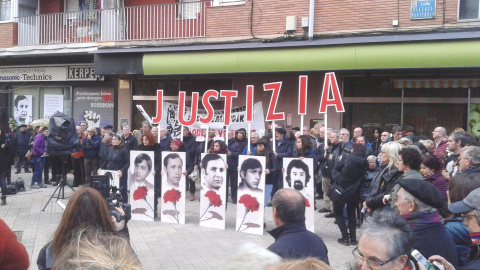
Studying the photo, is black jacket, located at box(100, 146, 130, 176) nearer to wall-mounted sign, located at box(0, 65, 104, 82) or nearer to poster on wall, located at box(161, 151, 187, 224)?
poster on wall, located at box(161, 151, 187, 224)

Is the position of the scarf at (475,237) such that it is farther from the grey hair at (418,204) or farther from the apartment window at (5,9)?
the apartment window at (5,9)

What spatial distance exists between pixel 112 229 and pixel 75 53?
15.6 meters

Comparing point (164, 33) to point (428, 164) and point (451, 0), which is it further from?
point (428, 164)

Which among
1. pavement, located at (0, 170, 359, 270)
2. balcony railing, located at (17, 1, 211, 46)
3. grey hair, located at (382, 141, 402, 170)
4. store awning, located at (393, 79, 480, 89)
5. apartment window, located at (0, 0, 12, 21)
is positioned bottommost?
pavement, located at (0, 170, 359, 270)

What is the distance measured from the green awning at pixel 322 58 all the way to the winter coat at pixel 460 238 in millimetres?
8331

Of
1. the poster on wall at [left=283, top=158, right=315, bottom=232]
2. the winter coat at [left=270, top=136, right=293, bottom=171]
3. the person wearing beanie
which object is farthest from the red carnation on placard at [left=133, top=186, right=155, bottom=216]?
the person wearing beanie

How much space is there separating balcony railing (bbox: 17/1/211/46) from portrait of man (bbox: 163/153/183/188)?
23.1 ft

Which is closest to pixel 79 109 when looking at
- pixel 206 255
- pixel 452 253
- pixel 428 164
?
pixel 206 255

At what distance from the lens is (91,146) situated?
1358cm

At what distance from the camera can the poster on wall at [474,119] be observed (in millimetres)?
12328

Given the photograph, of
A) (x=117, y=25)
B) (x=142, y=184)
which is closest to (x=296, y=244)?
(x=142, y=184)

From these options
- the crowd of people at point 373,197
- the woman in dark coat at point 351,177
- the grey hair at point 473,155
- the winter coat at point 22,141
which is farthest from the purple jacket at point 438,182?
the winter coat at point 22,141

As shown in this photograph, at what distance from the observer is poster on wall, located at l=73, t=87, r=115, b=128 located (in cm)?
1872

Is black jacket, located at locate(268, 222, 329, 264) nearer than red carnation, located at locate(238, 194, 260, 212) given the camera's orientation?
Yes
